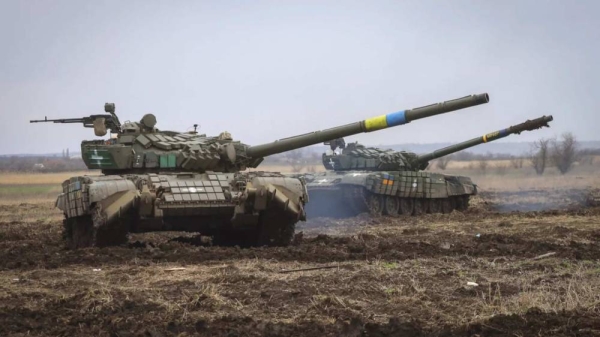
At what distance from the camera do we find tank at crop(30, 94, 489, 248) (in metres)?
14.6

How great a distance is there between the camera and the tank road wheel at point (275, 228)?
15.8m

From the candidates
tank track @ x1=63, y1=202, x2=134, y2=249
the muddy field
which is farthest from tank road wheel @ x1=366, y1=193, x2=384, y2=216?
tank track @ x1=63, y1=202, x2=134, y2=249

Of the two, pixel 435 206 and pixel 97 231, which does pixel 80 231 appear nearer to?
pixel 97 231

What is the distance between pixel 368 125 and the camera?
16234 millimetres

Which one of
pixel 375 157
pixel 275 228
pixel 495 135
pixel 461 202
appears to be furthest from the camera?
pixel 461 202

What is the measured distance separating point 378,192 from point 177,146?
10520 millimetres

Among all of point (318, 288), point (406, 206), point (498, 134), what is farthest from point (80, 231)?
point (498, 134)

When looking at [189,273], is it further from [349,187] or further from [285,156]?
[285,156]

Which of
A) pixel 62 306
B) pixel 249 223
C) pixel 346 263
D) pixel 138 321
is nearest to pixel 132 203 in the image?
pixel 249 223

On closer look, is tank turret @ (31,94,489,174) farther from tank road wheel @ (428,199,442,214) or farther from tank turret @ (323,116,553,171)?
tank road wheel @ (428,199,442,214)

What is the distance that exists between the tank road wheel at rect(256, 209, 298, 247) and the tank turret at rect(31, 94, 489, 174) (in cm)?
152

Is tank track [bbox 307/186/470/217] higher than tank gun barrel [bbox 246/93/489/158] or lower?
lower

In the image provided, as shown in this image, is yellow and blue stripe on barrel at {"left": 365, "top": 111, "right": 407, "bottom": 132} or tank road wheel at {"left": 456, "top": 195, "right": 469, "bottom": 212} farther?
tank road wheel at {"left": 456, "top": 195, "right": 469, "bottom": 212}

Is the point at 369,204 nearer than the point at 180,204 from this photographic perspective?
No
